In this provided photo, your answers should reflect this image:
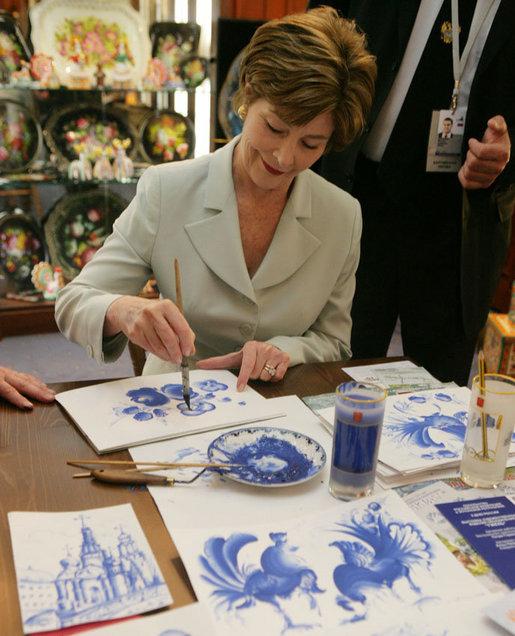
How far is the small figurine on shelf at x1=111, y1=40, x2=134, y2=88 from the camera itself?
11.9ft

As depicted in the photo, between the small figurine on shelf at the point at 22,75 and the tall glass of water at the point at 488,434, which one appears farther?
the small figurine on shelf at the point at 22,75

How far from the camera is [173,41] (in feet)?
12.1

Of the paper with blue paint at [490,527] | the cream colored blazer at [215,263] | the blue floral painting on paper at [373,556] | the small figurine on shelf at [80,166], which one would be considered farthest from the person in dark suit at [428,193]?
the small figurine on shelf at [80,166]

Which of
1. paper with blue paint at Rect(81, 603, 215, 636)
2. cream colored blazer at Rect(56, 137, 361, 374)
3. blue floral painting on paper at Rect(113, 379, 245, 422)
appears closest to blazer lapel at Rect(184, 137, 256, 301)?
cream colored blazer at Rect(56, 137, 361, 374)

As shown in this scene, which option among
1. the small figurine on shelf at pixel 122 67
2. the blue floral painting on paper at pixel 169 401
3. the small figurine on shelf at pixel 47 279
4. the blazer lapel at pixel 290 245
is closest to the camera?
the blue floral painting on paper at pixel 169 401

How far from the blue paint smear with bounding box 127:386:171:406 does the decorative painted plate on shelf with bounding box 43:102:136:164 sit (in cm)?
272

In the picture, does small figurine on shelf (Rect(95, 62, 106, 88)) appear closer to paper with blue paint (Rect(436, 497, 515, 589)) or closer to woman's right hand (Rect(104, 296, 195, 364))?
woman's right hand (Rect(104, 296, 195, 364))

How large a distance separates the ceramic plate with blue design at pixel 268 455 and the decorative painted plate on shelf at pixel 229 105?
9.70 ft

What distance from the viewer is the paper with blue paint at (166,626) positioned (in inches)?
27.2

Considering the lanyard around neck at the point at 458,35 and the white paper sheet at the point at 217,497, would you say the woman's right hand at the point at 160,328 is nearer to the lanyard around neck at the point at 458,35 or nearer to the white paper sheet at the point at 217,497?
the white paper sheet at the point at 217,497

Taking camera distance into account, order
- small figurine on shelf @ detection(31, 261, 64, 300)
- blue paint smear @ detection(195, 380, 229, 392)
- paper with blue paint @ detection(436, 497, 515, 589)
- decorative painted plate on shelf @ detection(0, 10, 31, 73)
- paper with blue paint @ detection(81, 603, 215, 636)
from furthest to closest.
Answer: small figurine on shelf @ detection(31, 261, 64, 300) → decorative painted plate on shelf @ detection(0, 10, 31, 73) → blue paint smear @ detection(195, 380, 229, 392) → paper with blue paint @ detection(436, 497, 515, 589) → paper with blue paint @ detection(81, 603, 215, 636)

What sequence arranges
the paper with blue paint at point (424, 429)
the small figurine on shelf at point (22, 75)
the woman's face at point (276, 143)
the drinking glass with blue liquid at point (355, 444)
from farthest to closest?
1. the small figurine on shelf at point (22, 75)
2. the woman's face at point (276, 143)
3. the paper with blue paint at point (424, 429)
4. the drinking glass with blue liquid at point (355, 444)

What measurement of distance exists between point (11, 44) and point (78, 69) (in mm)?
358

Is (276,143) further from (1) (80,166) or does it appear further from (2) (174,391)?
(1) (80,166)
